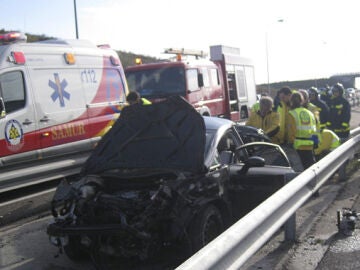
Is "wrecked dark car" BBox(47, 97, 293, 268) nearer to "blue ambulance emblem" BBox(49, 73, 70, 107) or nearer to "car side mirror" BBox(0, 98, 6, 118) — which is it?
"car side mirror" BBox(0, 98, 6, 118)

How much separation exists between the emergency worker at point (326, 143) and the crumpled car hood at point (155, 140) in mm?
4397

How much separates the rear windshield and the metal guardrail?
7792 mm

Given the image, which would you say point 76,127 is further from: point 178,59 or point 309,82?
point 309,82

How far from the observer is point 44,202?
22.6ft

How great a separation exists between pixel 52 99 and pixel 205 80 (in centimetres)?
665

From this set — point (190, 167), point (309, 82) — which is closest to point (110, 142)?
point (190, 167)

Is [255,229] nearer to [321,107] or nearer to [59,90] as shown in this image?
[59,90]

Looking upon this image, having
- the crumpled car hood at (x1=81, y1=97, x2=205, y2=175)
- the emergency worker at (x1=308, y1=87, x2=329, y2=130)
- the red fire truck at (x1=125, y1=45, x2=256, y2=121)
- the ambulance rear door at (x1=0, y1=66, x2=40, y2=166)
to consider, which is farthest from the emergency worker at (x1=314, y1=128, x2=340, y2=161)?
the ambulance rear door at (x1=0, y1=66, x2=40, y2=166)

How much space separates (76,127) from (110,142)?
3.50 meters

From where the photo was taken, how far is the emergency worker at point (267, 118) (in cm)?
809

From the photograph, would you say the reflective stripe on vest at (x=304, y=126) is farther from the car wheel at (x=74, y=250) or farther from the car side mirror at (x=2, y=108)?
the car side mirror at (x=2, y=108)

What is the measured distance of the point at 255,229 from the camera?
131 inches

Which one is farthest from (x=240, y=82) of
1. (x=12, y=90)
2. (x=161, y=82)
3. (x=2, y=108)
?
(x=2, y=108)

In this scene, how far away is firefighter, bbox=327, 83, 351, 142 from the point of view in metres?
10.0
